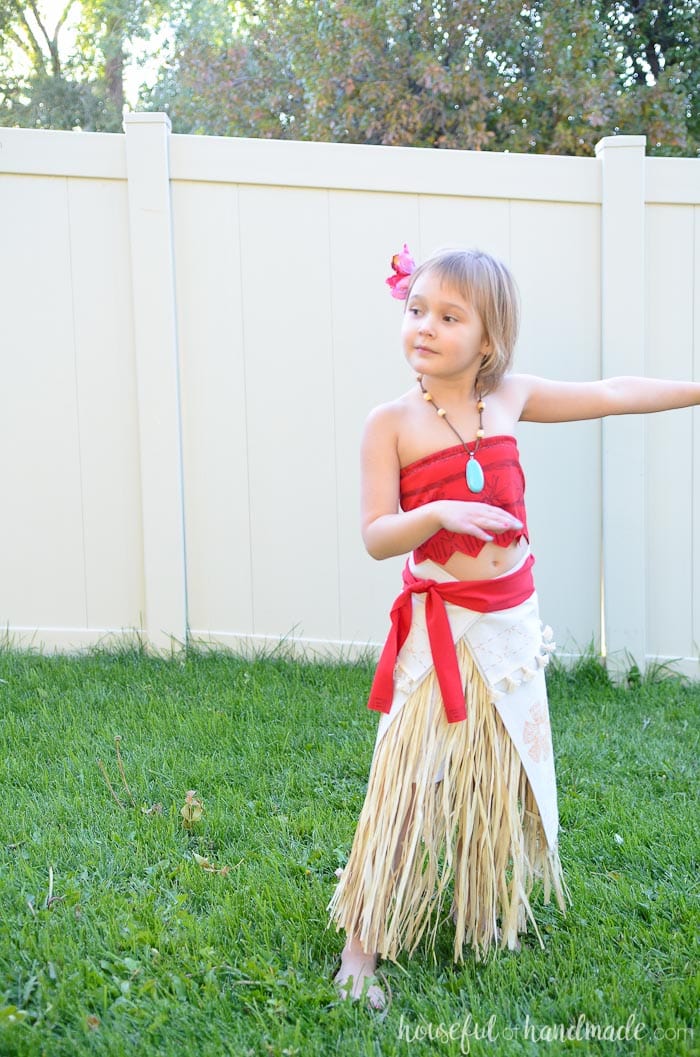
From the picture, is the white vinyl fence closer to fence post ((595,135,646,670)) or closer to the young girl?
fence post ((595,135,646,670))

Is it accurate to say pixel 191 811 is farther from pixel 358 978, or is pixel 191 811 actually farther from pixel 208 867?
pixel 358 978

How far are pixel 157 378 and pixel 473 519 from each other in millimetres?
2162

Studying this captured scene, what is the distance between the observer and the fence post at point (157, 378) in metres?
3.69

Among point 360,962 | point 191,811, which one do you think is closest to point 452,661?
point 360,962

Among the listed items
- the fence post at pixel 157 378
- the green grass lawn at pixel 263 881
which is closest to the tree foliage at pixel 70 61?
the fence post at pixel 157 378

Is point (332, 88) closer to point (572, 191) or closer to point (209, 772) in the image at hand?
point (572, 191)

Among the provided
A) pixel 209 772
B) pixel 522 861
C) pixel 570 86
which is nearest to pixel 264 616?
pixel 209 772

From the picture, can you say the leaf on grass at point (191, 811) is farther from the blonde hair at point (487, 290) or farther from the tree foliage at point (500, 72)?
the tree foliage at point (500, 72)

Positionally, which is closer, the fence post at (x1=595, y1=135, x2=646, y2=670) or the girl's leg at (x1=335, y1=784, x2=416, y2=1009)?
the girl's leg at (x1=335, y1=784, x2=416, y2=1009)

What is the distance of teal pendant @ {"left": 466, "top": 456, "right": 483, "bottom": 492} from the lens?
2.02 m

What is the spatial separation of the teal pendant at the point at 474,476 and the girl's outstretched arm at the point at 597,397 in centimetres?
28

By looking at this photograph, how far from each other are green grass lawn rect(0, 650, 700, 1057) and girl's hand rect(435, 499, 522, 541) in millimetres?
875

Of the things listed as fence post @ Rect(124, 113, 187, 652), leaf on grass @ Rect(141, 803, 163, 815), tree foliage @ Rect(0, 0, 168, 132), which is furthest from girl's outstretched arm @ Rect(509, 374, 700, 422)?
tree foliage @ Rect(0, 0, 168, 132)

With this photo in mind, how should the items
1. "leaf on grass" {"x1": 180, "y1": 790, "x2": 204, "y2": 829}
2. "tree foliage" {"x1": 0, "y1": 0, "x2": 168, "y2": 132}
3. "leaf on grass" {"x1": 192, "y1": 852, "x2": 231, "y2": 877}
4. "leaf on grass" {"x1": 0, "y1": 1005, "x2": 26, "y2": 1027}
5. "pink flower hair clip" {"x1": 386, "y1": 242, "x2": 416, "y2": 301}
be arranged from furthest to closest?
1. "tree foliage" {"x1": 0, "y1": 0, "x2": 168, "y2": 132}
2. "leaf on grass" {"x1": 180, "y1": 790, "x2": 204, "y2": 829}
3. "leaf on grass" {"x1": 192, "y1": 852, "x2": 231, "y2": 877}
4. "pink flower hair clip" {"x1": 386, "y1": 242, "x2": 416, "y2": 301}
5. "leaf on grass" {"x1": 0, "y1": 1005, "x2": 26, "y2": 1027}
